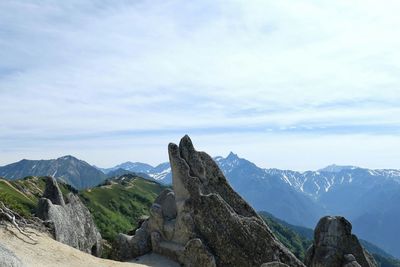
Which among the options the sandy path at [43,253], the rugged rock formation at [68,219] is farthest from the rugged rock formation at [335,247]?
the rugged rock formation at [68,219]

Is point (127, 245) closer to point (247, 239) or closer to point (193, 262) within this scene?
point (193, 262)

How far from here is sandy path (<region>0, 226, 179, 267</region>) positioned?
28.8 metres

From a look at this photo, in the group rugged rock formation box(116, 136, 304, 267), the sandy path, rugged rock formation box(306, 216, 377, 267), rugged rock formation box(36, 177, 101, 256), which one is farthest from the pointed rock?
rugged rock formation box(306, 216, 377, 267)

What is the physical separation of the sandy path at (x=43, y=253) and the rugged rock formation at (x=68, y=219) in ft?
18.4

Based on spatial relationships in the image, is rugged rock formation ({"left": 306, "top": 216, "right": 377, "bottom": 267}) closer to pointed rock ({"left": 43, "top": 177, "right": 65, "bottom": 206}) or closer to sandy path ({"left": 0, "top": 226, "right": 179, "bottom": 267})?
sandy path ({"left": 0, "top": 226, "right": 179, "bottom": 267})

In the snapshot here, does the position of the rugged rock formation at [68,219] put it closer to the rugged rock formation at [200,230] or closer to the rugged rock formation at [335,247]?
the rugged rock formation at [200,230]

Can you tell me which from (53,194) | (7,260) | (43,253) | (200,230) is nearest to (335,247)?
(200,230)

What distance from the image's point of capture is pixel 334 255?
1750 inches

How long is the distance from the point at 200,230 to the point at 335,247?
13.5 meters

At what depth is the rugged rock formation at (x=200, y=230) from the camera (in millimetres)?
38406

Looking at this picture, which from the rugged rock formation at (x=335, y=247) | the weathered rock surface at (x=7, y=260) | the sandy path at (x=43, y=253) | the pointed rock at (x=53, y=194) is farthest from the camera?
the pointed rock at (x=53, y=194)

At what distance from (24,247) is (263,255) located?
1793 centimetres

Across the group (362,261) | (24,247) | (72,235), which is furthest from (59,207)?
(362,261)

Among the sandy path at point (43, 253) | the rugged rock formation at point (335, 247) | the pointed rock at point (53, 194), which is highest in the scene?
the pointed rock at point (53, 194)
